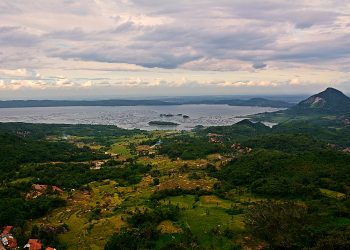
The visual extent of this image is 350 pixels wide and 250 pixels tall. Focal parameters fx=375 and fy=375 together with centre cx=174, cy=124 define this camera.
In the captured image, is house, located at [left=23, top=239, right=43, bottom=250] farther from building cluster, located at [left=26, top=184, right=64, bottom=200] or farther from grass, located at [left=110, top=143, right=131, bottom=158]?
grass, located at [left=110, top=143, right=131, bottom=158]

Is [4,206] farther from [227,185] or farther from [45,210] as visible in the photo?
[227,185]

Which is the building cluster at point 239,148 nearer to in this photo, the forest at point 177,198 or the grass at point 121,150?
the forest at point 177,198

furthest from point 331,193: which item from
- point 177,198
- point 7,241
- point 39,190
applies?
point 39,190

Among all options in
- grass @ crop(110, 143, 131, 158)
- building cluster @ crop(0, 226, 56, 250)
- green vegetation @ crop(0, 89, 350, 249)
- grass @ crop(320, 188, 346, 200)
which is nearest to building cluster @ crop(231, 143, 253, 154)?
green vegetation @ crop(0, 89, 350, 249)

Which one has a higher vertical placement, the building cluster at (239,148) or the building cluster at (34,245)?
the building cluster at (239,148)

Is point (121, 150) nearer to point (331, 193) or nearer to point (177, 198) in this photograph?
point (177, 198)

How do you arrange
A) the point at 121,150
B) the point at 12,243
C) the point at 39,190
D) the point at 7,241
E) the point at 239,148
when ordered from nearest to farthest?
the point at 7,241 < the point at 12,243 < the point at 39,190 < the point at 239,148 < the point at 121,150

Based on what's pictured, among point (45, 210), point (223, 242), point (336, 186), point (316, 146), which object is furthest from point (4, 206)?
point (316, 146)

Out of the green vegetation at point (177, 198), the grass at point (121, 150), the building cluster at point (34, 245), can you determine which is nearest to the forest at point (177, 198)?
the green vegetation at point (177, 198)
